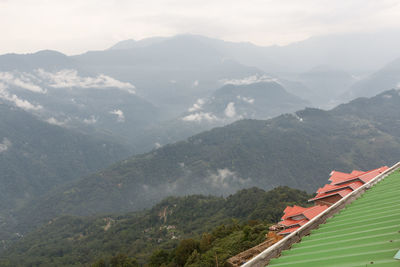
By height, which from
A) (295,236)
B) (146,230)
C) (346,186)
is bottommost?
(146,230)

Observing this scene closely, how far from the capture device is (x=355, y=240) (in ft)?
34.8

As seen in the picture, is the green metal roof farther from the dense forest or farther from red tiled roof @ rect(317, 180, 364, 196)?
the dense forest

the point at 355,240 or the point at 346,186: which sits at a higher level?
the point at 355,240

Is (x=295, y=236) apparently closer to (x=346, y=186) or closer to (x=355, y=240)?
(x=355, y=240)

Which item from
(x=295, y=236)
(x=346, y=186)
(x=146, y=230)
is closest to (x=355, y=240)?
(x=295, y=236)

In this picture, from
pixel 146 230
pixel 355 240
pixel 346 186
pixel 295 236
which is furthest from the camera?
pixel 146 230

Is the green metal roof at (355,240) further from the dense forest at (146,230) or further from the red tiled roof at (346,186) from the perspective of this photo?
the dense forest at (146,230)

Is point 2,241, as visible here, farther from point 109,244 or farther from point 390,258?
point 390,258

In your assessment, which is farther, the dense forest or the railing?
the dense forest

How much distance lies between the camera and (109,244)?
115m

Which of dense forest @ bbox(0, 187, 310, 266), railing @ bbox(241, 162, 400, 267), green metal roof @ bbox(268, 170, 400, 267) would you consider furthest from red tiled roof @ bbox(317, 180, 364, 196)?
dense forest @ bbox(0, 187, 310, 266)

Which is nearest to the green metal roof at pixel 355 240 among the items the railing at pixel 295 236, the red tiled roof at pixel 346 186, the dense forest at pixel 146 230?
the railing at pixel 295 236

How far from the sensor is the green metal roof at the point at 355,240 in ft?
28.7

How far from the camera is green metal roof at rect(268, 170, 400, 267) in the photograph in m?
8.76
